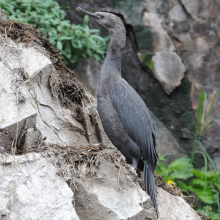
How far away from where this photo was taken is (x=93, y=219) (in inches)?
119

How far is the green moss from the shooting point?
644 centimetres

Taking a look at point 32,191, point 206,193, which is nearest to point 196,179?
point 206,193

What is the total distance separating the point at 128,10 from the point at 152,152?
3.46 metres

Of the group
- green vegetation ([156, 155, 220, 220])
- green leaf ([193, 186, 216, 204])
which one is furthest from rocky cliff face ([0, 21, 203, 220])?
green leaf ([193, 186, 216, 204])

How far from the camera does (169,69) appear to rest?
20.8 feet

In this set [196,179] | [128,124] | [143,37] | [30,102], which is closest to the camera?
[30,102]

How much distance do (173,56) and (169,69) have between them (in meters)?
0.24

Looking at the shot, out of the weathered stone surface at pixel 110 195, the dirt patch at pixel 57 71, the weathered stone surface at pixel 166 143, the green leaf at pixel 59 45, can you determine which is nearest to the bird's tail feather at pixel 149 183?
the weathered stone surface at pixel 110 195

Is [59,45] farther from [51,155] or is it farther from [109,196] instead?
[109,196]

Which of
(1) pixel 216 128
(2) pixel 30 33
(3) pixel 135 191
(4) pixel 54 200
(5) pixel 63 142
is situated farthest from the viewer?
(1) pixel 216 128

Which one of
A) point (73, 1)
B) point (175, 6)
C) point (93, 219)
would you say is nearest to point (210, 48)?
point (175, 6)

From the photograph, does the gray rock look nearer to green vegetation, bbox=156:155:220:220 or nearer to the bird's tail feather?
the bird's tail feather

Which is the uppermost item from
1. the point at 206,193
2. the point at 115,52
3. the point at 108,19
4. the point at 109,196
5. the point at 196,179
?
the point at 108,19

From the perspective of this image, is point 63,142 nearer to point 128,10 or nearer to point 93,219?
point 93,219
